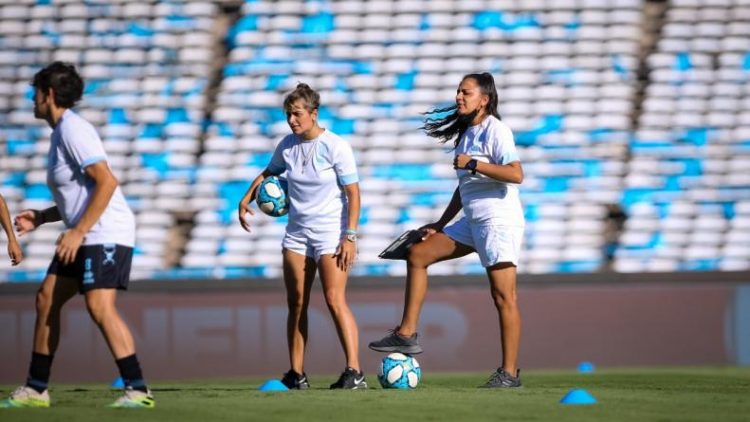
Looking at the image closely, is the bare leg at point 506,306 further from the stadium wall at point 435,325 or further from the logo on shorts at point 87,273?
the stadium wall at point 435,325

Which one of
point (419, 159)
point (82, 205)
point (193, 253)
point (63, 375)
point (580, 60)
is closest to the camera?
point (82, 205)

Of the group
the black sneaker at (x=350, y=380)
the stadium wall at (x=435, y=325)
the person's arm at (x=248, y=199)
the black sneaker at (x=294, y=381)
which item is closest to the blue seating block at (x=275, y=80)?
the stadium wall at (x=435, y=325)

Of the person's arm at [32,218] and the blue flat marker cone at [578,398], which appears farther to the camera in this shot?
the blue flat marker cone at [578,398]

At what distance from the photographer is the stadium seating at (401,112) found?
1482cm

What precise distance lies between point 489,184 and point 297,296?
4.65 ft

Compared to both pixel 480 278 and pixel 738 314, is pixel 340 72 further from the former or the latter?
pixel 738 314

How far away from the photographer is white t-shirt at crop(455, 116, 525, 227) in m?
8.04

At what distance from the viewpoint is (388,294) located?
42.4ft

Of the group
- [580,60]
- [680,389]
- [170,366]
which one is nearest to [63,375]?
[170,366]

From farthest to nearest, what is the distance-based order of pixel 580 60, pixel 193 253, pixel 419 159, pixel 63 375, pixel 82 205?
pixel 580 60 → pixel 419 159 → pixel 193 253 → pixel 63 375 → pixel 82 205

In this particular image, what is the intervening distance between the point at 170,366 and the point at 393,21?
6.25 m

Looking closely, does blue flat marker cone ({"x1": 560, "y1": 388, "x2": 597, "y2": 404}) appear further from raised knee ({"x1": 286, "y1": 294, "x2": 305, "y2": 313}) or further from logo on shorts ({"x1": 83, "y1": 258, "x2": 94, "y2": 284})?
logo on shorts ({"x1": 83, "y1": 258, "x2": 94, "y2": 284})

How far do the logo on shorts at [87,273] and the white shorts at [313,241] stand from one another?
6.90ft

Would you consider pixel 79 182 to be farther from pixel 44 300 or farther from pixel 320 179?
pixel 320 179
